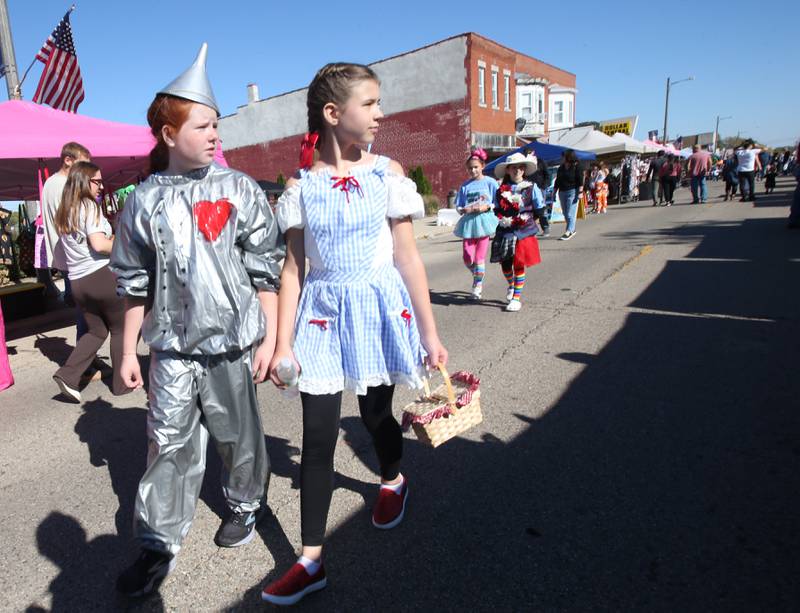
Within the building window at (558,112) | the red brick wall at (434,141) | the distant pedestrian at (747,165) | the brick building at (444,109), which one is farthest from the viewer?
the building window at (558,112)

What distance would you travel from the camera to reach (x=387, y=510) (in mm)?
2537

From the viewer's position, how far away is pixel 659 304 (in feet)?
20.7

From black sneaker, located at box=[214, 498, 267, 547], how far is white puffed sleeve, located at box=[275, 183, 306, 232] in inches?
51.2

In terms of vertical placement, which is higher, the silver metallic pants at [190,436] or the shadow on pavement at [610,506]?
the silver metallic pants at [190,436]

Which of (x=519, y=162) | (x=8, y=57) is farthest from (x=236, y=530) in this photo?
(x=8, y=57)

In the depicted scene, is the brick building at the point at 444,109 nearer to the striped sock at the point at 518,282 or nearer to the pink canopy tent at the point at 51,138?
the striped sock at the point at 518,282

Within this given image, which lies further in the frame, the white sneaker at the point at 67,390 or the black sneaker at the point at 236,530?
the white sneaker at the point at 67,390

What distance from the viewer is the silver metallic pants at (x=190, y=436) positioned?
220cm

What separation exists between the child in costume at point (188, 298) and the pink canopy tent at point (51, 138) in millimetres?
3647

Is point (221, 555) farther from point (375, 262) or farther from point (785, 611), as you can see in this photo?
point (785, 611)

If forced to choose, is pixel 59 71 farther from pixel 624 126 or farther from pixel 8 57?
pixel 624 126

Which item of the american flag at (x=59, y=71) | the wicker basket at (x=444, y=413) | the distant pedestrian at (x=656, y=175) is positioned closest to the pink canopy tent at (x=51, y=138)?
the american flag at (x=59, y=71)

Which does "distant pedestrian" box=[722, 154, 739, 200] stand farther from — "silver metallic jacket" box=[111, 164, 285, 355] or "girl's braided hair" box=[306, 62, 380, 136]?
"silver metallic jacket" box=[111, 164, 285, 355]

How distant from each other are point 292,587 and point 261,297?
44.8 inches
